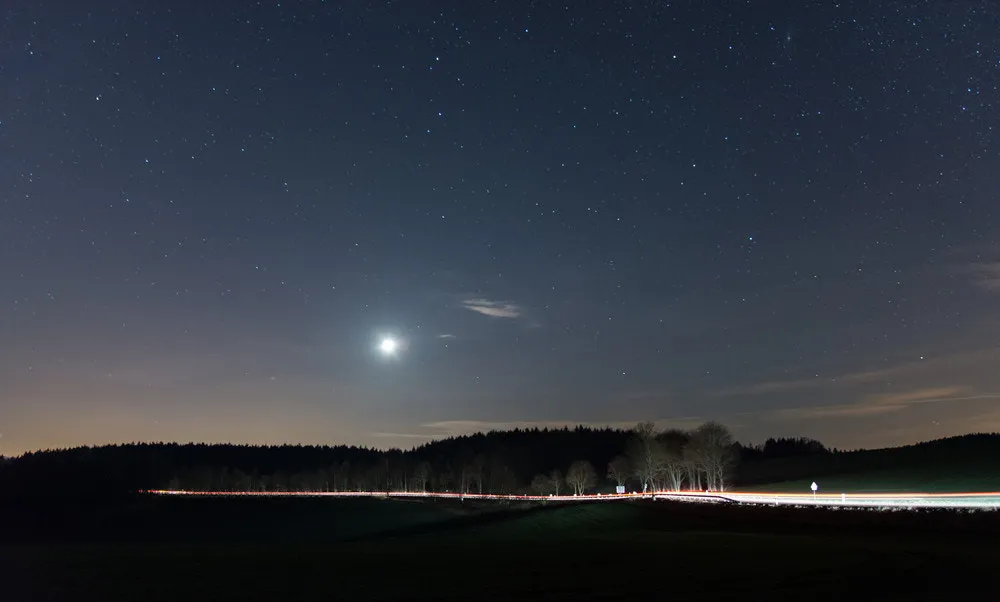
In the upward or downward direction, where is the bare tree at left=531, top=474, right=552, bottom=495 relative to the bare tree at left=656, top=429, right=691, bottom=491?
downward

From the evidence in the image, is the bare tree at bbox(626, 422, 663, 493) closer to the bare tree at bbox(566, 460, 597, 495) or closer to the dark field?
the bare tree at bbox(566, 460, 597, 495)

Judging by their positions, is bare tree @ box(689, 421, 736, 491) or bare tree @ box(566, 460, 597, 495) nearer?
bare tree @ box(689, 421, 736, 491)

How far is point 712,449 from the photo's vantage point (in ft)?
412

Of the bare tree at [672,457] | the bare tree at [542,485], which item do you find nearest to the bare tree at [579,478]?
the bare tree at [542,485]

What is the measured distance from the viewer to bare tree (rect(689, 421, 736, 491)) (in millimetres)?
125375

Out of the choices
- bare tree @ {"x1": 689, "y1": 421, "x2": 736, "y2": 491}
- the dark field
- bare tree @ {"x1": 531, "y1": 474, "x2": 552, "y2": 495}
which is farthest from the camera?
bare tree @ {"x1": 531, "y1": 474, "x2": 552, "y2": 495}

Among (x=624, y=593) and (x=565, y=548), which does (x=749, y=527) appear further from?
(x=624, y=593)

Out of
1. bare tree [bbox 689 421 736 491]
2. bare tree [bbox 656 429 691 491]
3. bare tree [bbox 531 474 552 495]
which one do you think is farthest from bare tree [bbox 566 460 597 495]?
bare tree [bbox 689 421 736 491]

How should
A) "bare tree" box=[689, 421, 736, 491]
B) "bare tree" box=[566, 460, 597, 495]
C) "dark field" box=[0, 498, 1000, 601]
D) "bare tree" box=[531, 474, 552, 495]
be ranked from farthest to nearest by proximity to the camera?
"bare tree" box=[531, 474, 552, 495] → "bare tree" box=[566, 460, 597, 495] → "bare tree" box=[689, 421, 736, 491] → "dark field" box=[0, 498, 1000, 601]

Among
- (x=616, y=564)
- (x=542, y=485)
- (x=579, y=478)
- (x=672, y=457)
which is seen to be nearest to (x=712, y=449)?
(x=672, y=457)

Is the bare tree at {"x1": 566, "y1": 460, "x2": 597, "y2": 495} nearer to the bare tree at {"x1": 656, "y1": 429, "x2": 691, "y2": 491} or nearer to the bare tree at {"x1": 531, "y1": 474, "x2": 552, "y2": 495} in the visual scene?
the bare tree at {"x1": 531, "y1": 474, "x2": 552, "y2": 495}

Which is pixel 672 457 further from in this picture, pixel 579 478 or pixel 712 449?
pixel 579 478

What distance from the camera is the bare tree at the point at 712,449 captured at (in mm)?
125375

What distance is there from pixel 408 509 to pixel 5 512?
250 feet
